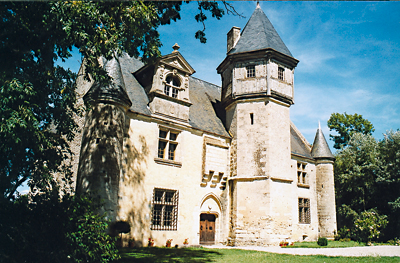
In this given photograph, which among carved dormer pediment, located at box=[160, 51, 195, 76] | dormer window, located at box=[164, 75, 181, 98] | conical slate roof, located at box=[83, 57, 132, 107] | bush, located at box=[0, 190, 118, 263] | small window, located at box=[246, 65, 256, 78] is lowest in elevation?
bush, located at box=[0, 190, 118, 263]

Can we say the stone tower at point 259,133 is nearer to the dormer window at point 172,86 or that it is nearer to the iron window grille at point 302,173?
the dormer window at point 172,86

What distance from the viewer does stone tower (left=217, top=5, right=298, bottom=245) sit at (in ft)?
55.6

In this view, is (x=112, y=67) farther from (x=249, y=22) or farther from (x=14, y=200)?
(x=249, y=22)

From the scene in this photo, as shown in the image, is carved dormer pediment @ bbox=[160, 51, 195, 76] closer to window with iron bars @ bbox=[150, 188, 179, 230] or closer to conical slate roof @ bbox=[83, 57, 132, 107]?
conical slate roof @ bbox=[83, 57, 132, 107]

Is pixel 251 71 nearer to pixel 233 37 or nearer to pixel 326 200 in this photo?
pixel 233 37

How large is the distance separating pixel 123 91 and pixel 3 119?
282 inches

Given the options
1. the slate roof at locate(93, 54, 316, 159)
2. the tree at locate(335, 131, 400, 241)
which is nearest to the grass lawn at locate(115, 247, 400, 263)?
the slate roof at locate(93, 54, 316, 159)

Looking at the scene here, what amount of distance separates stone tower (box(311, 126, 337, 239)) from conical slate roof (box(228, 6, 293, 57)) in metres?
9.22

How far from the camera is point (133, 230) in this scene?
1400cm

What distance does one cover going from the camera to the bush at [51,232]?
6.88 metres

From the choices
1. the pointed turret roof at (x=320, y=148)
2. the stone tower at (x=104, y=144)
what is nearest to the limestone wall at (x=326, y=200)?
the pointed turret roof at (x=320, y=148)

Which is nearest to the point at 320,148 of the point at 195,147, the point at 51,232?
the point at 195,147

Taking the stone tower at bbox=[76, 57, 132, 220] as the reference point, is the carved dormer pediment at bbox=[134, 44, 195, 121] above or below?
above

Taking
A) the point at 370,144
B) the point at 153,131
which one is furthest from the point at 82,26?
the point at 370,144
